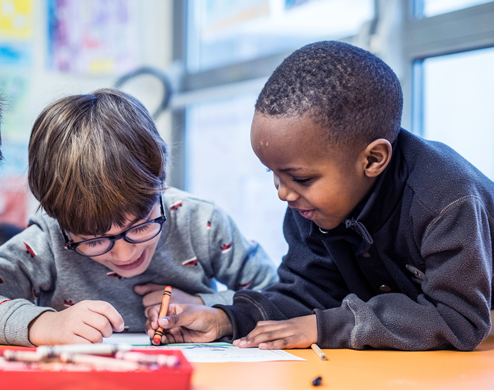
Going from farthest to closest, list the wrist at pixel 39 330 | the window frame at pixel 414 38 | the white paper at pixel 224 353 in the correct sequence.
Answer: the window frame at pixel 414 38
the wrist at pixel 39 330
the white paper at pixel 224 353

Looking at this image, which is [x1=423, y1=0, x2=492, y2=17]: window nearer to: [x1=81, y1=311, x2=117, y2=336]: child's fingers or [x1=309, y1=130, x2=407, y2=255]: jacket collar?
[x1=309, y1=130, x2=407, y2=255]: jacket collar

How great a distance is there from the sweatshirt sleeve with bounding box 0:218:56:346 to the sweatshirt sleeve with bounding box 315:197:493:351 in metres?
0.47

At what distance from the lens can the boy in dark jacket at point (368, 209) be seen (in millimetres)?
736

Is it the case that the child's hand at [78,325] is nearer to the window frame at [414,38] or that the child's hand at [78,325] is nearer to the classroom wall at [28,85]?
the window frame at [414,38]

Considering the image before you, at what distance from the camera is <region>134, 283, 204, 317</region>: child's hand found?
0.98m

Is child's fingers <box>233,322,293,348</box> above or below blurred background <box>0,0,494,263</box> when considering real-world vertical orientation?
below

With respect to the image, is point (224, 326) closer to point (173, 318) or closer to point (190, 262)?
point (173, 318)

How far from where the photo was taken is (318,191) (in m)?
0.79

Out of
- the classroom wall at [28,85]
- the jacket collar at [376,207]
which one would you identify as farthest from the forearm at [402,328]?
the classroom wall at [28,85]

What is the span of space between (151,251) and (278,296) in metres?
0.25

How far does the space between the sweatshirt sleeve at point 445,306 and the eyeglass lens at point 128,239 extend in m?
0.33

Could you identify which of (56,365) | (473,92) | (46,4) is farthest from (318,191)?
(46,4)

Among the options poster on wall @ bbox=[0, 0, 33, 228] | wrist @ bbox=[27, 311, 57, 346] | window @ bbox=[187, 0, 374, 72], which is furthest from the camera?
poster on wall @ bbox=[0, 0, 33, 228]

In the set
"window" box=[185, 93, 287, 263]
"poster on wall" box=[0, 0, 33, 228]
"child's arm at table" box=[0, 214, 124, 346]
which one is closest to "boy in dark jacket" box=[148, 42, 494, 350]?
"child's arm at table" box=[0, 214, 124, 346]
